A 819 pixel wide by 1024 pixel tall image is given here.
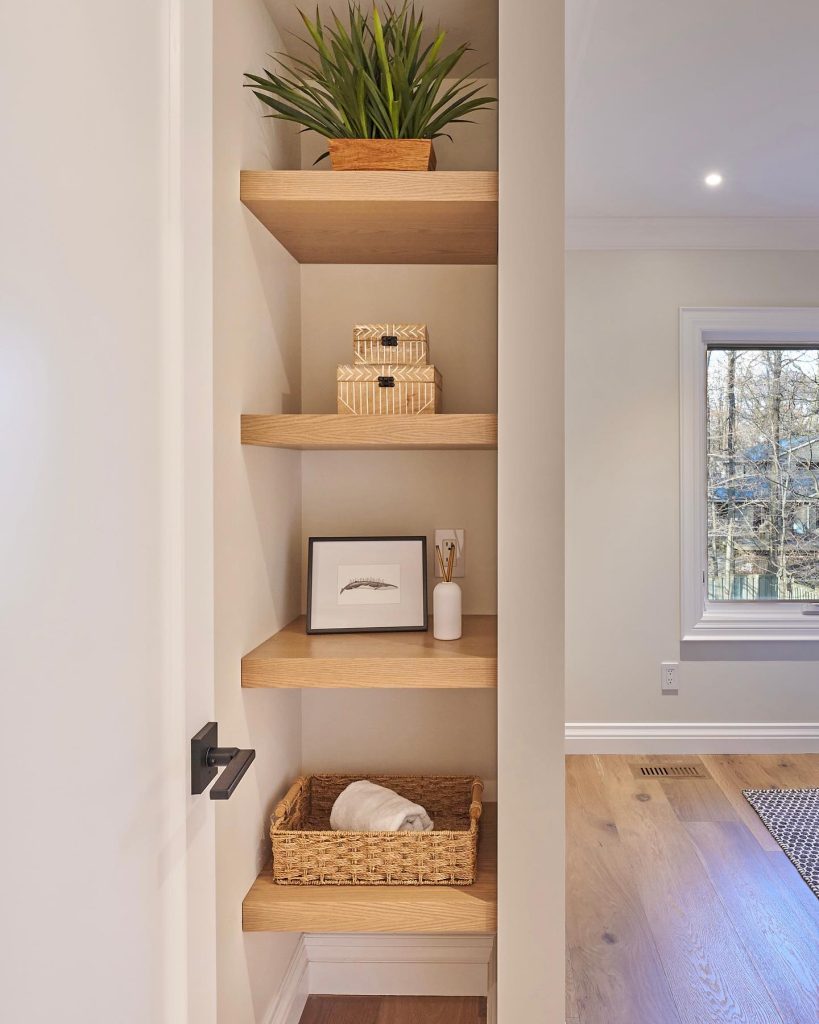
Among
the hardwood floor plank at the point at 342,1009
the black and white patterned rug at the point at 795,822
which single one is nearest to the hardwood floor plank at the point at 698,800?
the black and white patterned rug at the point at 795,822

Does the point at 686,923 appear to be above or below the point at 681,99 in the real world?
below

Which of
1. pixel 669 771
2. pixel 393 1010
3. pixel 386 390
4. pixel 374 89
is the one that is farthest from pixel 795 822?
pixel 374 89

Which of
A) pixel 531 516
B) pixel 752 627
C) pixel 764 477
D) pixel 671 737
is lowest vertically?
pixel 671 737

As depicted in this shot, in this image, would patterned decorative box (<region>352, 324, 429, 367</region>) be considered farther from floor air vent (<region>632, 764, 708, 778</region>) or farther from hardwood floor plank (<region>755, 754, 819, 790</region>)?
hardwood floor plank (<region>755, 754, 819, 790</region>)

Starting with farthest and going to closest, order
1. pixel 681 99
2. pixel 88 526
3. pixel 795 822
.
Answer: pixel 795 822 → pixel 681 99 → pixel 88 526

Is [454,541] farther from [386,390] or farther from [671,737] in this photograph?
[671,737]

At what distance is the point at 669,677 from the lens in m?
3.77

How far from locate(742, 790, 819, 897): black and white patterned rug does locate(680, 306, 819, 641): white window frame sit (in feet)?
2.54

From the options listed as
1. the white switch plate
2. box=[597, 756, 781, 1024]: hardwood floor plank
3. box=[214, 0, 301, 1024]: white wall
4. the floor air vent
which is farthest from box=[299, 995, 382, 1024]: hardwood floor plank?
the floor air vent

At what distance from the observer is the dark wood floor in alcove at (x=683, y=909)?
6.47 ft

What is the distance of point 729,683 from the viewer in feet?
12.4

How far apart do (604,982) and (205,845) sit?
1.61 meters

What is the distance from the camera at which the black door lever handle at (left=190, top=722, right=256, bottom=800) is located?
874mm

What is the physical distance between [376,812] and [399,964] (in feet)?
1.93
